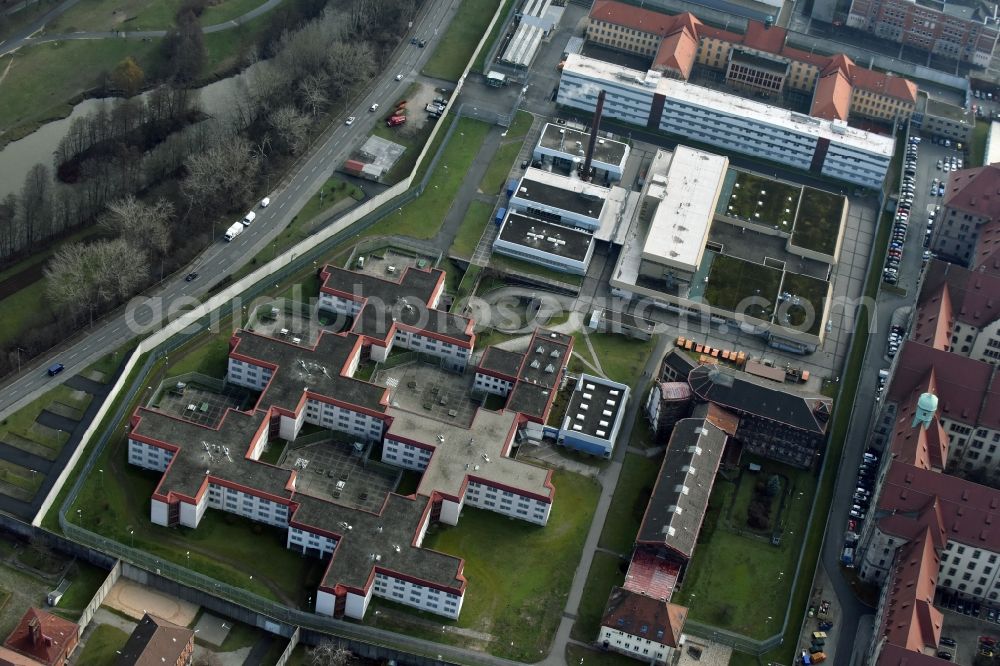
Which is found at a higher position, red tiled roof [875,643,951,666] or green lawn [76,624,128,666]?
red tiled roof [875,643,951,666]

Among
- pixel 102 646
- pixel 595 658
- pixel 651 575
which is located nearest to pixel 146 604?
pixel 102 646

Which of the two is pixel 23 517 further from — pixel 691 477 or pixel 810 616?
pixel 810 616

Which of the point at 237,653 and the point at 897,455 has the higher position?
the point at 897,455

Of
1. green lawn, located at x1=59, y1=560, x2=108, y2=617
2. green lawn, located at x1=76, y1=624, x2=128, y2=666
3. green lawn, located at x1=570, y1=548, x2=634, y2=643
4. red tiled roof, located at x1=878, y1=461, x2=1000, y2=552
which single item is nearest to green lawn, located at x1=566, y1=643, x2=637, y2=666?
green lawn, located at x1=570, y1=548, x2=634, y2=643

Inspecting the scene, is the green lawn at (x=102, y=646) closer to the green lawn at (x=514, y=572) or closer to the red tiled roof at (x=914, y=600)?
the green lawn at (x=514, y=572)

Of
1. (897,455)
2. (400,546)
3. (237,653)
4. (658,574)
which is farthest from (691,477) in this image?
(237,653)

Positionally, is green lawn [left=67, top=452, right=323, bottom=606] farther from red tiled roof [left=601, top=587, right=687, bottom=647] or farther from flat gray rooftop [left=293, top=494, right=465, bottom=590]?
red tiled roof [left=601, top=587, right=687, bottom=647]

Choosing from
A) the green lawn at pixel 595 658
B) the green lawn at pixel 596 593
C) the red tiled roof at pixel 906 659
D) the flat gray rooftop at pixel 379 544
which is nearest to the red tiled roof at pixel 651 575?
the green lawn at pixel 596 593
